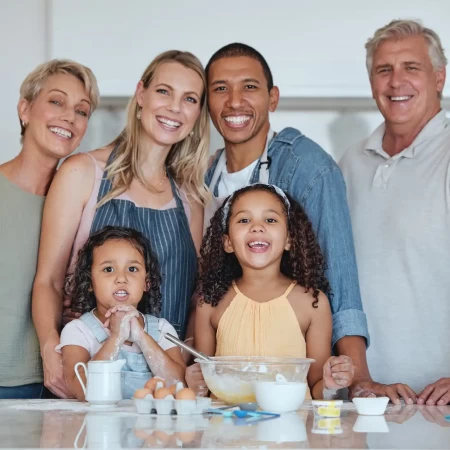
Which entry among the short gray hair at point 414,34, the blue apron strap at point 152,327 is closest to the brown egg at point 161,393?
the blue apron strap at point 152,327

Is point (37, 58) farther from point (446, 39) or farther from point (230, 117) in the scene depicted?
point (446, 39)

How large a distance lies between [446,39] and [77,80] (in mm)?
1521

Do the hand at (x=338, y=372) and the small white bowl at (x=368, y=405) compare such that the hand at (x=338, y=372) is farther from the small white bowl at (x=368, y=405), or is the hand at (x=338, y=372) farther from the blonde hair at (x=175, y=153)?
the blonde hair at (x=175, y=153)

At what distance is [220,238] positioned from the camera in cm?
237

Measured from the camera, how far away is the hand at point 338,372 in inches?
70.9

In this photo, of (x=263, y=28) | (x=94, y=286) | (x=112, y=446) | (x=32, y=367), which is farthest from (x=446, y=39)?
(x=112, y=446)

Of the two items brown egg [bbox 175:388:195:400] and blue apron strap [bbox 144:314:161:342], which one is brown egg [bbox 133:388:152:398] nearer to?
brown egg [bbox 175:388:195:400]

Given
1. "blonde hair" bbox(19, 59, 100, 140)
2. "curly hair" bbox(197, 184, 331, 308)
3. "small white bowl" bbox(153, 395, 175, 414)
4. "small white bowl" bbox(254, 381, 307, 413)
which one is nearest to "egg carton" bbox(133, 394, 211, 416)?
"small white bowl" bbox(153, 395, 175, 414)

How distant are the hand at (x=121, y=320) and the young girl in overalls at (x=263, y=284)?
0.31 metres

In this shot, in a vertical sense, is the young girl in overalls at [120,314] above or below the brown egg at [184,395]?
above

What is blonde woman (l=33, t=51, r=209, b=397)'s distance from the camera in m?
2.34

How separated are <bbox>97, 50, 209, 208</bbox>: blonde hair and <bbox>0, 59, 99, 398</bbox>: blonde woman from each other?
0.14 m

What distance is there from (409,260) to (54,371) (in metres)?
1.07

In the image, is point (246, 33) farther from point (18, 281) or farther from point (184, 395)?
point (184, 395)
